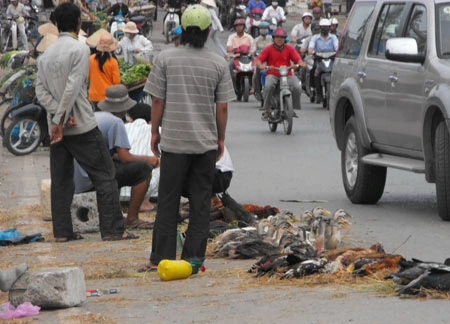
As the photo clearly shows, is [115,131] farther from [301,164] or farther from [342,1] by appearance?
[342,1]

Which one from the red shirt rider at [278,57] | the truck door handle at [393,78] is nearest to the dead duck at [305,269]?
the truck door handle at [393,78]

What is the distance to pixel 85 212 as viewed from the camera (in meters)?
12.3

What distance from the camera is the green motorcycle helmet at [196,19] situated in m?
9.44

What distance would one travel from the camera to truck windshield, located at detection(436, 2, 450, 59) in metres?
12.5

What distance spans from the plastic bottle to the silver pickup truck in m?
3.50

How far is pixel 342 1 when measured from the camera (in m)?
60.0

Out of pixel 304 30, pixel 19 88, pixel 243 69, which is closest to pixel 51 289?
pixel 19 88

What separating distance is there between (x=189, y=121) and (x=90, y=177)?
240 cm

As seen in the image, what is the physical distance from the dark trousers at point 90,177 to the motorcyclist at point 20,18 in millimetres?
34195

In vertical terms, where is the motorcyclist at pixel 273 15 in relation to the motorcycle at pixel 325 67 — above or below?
below

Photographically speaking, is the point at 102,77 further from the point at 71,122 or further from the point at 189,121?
the point at 189,121

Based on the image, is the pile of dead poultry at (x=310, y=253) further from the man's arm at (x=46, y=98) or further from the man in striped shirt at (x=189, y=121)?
the man's arm at (x=46, y=98)

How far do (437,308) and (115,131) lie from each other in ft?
16.3

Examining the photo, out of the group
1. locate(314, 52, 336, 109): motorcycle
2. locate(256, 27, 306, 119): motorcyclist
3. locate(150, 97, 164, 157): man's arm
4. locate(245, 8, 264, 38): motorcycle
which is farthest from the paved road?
locate(245, 8, 264, 38): motorcycle
